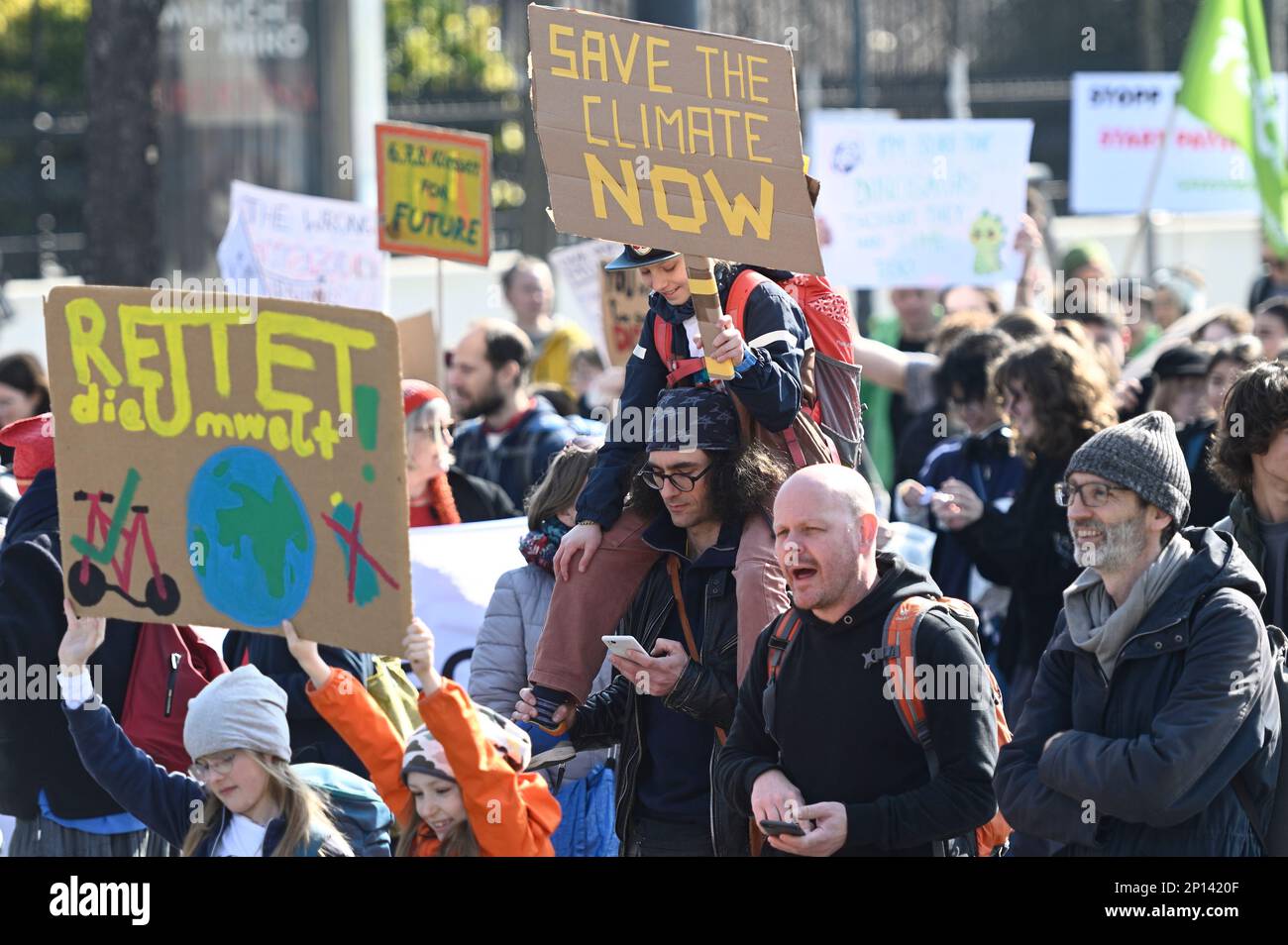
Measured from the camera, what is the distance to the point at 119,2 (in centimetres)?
1177

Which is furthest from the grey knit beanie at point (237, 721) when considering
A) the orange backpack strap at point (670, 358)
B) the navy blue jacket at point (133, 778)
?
the orange backpack strap at point (670, 358)

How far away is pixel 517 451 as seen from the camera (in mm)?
7102

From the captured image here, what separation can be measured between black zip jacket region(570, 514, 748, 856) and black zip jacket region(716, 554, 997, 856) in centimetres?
21

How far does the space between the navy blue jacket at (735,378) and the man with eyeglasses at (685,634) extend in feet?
0.26

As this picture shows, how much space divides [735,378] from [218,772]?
4.24 ft

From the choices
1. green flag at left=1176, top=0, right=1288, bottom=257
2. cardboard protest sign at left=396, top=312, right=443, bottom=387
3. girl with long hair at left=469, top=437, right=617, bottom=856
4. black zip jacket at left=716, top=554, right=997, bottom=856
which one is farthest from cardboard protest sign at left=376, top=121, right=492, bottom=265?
black zip jacket at left=716, top=554, right=997, bottom=856

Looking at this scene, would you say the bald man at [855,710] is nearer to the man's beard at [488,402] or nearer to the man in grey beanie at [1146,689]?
the man in grey beanie at [1146,689]

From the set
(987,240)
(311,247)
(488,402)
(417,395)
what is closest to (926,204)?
(987,240)

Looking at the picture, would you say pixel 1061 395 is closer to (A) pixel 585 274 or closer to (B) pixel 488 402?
(B) pixel 488 402

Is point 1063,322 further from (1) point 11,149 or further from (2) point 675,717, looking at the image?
(1) point 11,149

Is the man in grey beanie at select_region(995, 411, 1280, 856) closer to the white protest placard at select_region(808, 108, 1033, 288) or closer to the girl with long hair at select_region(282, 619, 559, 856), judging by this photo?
the girl with long hair at select_region(282, 619, 559, 856)

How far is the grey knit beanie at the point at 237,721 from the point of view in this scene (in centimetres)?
402

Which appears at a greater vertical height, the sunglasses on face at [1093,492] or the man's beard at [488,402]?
the sunglasses on face at [1093,492]
